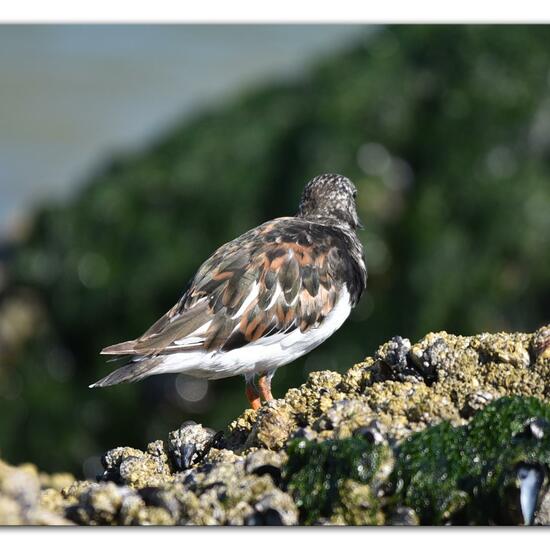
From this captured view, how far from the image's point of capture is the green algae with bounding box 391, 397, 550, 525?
451cm

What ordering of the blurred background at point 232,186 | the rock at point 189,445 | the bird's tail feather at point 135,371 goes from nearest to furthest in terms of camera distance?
the rock at point 189,445
the bird's tail feather at point 135,371
the blurred background at point 232,186

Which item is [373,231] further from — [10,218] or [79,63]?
[10,218]

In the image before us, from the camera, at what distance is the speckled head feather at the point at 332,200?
23.7ft

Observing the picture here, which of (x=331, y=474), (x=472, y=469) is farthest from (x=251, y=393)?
(x=472, y=469)

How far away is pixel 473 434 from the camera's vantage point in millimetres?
4590

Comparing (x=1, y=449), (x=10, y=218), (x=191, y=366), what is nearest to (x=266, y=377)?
(x=191, y=366)

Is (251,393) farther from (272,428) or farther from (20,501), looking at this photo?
(20,501)

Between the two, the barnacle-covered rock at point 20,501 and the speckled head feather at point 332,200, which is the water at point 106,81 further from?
the barnacle-covered rock at point 20,501

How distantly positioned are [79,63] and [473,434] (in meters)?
6.40

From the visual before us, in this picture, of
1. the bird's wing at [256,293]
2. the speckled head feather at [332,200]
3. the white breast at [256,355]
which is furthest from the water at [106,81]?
the white breast at [256,355]

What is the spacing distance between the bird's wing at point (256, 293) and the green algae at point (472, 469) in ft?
5.51

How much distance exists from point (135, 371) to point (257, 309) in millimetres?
900
